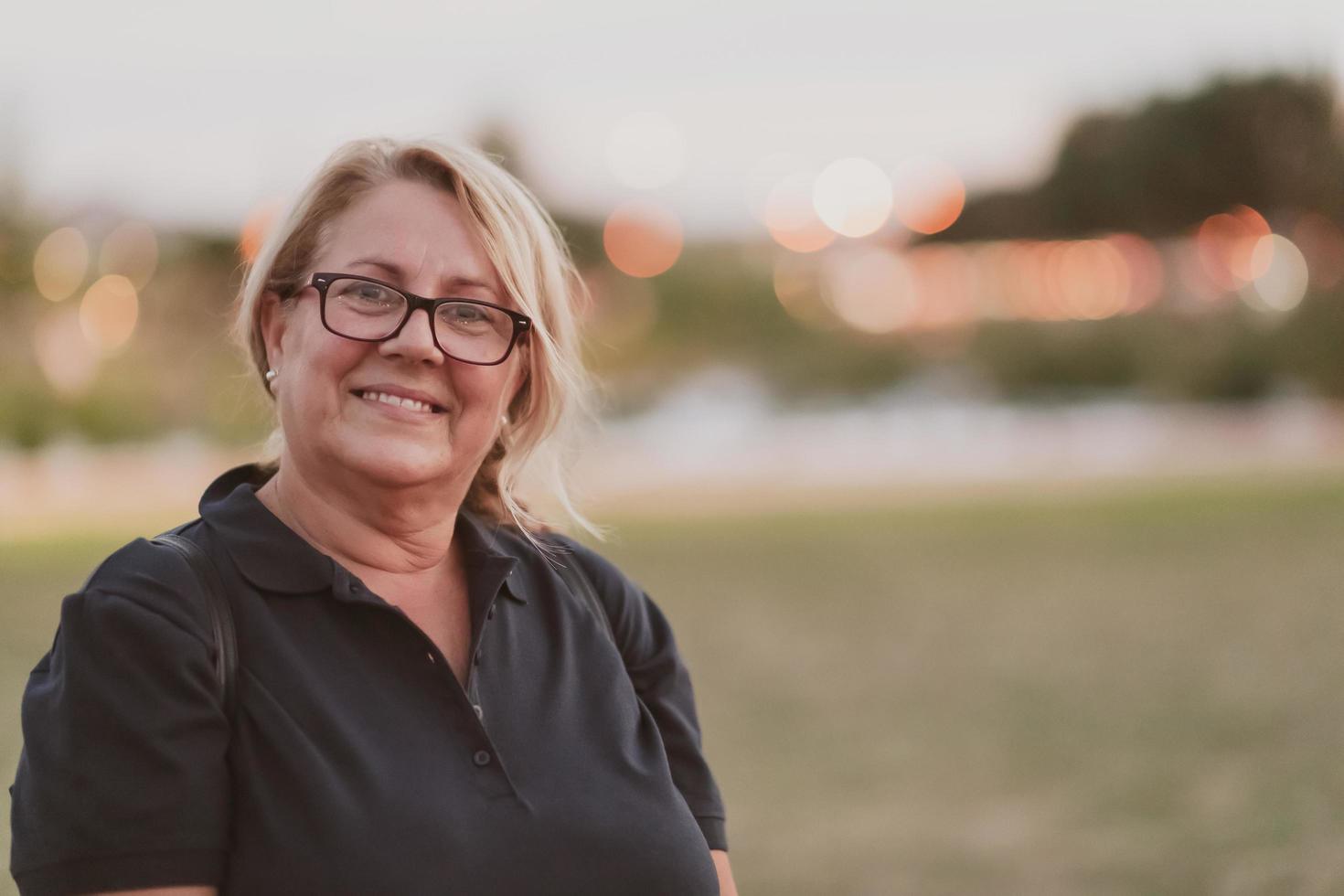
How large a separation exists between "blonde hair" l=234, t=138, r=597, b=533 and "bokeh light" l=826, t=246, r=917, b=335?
1148 inches

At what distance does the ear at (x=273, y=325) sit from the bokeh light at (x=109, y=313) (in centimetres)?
1874

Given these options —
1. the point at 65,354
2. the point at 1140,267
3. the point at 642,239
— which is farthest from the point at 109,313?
the point at 1140,267

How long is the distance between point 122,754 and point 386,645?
0.35 meters

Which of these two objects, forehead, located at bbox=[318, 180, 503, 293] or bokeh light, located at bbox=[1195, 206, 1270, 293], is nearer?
forehead, located at bbox=[318, 180, 503, 293]

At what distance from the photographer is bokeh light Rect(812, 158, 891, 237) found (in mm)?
29516

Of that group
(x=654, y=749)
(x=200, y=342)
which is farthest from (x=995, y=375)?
(x=654, y=749)

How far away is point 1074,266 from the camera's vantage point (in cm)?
3528

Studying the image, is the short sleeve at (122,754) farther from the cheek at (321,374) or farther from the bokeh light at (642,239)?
the bokeh light at (642,239)

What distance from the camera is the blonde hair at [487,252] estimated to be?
1896 millimetres

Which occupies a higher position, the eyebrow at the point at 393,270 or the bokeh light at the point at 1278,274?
the bokeh light at the point at 1278,274

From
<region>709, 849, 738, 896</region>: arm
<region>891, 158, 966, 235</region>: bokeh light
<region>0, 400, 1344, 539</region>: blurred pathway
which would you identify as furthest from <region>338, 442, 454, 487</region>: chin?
<region>891, 158, 966, 235</region>: bokeh light

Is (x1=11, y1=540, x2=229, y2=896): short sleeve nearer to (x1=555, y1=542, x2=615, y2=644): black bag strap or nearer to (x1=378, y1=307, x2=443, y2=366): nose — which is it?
(x1=378, y1=307, x2=443, y2=366): nose

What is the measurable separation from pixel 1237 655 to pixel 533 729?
260 inches

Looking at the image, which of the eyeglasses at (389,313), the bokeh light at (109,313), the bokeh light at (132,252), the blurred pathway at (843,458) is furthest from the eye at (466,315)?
the bokeh light at (132,252)
